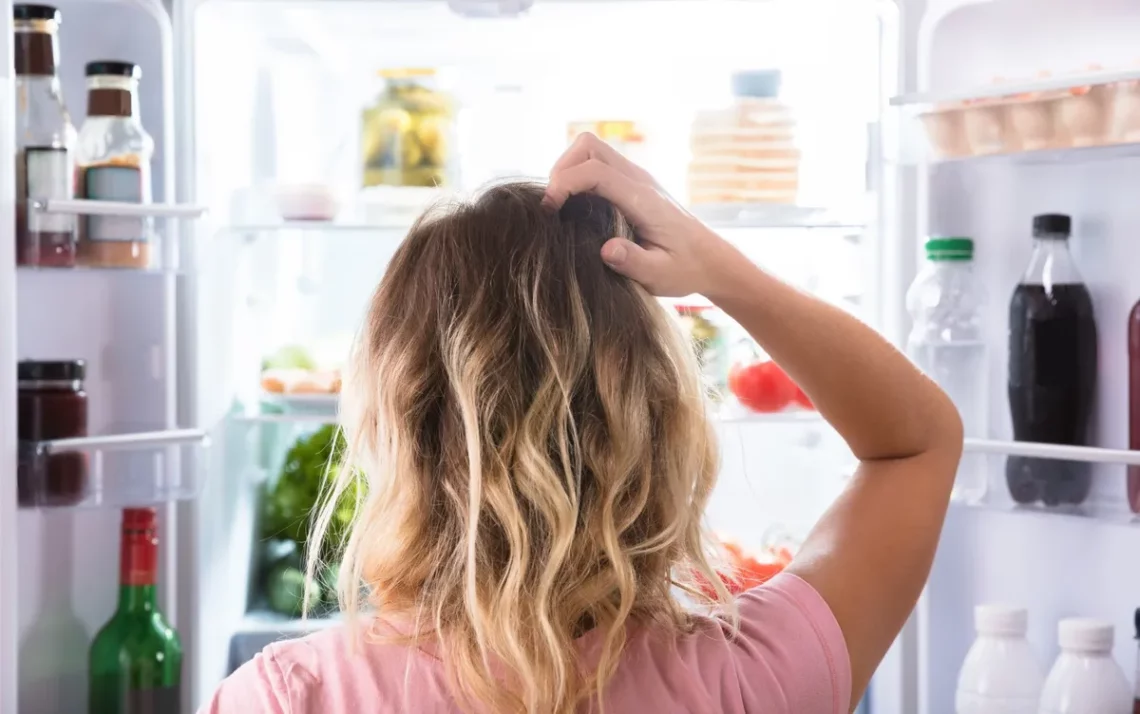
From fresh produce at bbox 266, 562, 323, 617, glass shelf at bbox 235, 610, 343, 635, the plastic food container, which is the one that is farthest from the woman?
fresh produce at bbox 266, 562, 323, 617

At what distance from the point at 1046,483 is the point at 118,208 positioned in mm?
1368

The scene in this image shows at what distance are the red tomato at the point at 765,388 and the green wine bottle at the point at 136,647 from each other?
992 mm

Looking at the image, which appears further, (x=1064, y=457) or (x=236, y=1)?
(x=236, y=1)

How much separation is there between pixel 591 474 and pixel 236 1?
1357mm

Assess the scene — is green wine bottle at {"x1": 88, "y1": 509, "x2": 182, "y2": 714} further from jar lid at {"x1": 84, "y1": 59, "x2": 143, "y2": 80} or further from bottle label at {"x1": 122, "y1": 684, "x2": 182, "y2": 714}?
jar lid at {"x1": 84, "y1": 59, "x2": 143, "y2": 80}

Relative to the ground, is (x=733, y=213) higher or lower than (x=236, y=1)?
lower

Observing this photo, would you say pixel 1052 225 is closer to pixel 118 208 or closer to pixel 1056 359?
pixel 1056 359

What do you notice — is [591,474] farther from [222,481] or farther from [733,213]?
[222,481]

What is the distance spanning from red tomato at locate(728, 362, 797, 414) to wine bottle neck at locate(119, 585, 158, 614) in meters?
1.02

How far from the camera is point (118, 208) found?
175cm

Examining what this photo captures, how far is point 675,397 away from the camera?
3.08ft

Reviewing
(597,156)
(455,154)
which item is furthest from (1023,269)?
(597,156)

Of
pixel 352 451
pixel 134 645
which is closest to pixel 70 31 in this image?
pixel 134 645

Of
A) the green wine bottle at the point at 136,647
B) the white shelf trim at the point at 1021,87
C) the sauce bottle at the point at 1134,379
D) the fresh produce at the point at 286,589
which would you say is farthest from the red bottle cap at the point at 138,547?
the sauce bottle at the point at 1134,379
